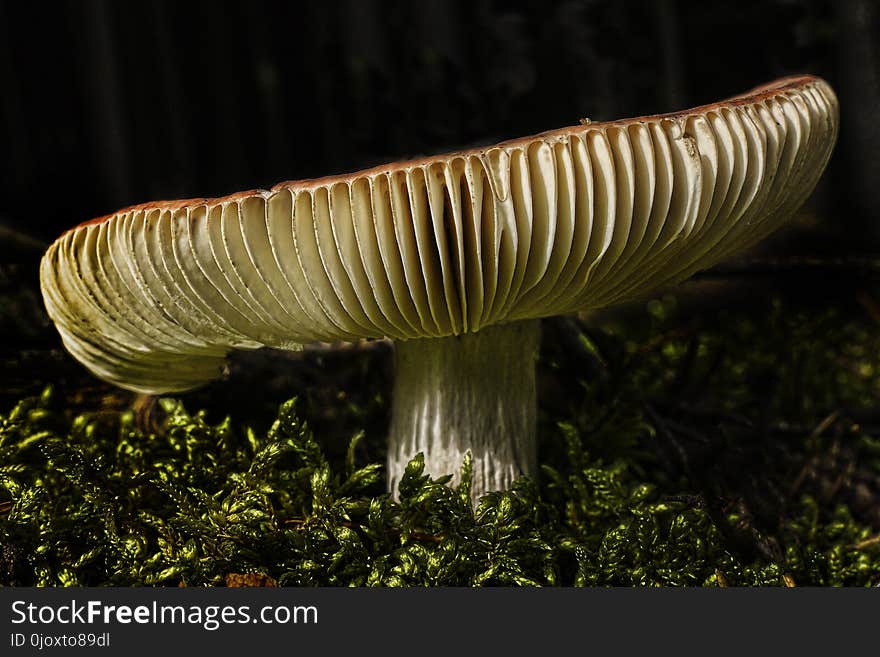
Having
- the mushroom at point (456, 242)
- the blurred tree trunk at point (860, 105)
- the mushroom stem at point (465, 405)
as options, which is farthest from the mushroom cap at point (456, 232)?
the blurred tree trunk at point (860, 105)

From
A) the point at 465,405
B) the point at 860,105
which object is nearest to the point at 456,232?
the point at 465,405

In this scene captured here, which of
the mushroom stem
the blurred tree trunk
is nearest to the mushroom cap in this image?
the mushroom stem

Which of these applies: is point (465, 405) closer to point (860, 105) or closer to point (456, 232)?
point (456, 232)

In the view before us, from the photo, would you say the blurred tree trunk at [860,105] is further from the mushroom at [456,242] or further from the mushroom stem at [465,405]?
the mushroom stem at [465,405]

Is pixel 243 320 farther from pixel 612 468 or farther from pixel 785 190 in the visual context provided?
pixel 785 190

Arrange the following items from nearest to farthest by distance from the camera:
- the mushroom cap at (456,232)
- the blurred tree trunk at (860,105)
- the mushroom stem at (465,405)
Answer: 1. the mushroom cap at (456,232)
2. the mushroom stem at (465,405)
3. the blurred tree trunk at (860,105)

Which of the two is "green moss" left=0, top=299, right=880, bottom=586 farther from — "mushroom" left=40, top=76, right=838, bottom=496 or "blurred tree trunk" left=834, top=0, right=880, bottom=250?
"blurred tree trunk" left=834, top=0, right=880, bottom=250

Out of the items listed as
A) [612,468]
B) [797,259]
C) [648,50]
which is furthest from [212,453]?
[648,50]
